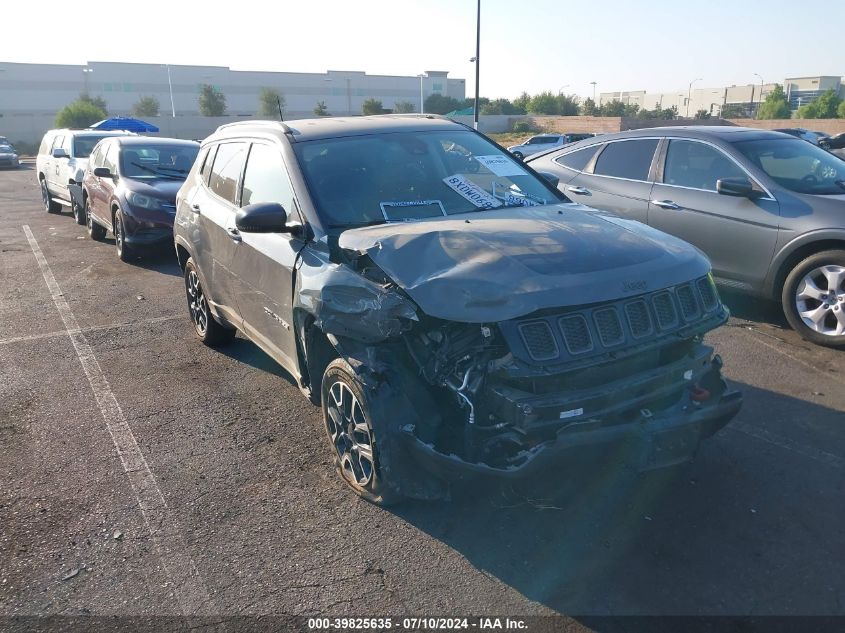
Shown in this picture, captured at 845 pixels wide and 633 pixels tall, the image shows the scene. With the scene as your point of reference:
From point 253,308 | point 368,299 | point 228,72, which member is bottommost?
point 253,308

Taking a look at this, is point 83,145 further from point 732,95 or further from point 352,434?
point 732,95

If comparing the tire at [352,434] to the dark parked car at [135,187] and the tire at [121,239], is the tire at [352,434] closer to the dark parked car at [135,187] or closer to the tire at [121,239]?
the dark parked car at [135,187]

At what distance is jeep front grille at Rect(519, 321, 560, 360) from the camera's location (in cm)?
295

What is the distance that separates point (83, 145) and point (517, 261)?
13.8 meters

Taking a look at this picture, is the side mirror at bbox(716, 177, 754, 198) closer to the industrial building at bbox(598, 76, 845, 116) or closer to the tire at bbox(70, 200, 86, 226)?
the tire at bbox(70, 200, 86, 226)

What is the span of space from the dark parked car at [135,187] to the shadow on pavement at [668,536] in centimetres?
766

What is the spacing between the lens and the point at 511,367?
2928 millimetres

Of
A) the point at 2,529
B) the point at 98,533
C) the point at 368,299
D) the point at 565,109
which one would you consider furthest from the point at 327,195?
the point at 565,109

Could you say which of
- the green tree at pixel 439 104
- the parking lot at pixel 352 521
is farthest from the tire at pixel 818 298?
the green tree at pixel 439 104

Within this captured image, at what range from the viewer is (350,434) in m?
3.67

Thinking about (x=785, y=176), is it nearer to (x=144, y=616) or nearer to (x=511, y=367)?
(x=511, y=367)

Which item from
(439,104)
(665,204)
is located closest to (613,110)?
(439,104)

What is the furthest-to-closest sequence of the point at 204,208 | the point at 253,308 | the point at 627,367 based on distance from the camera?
Answer: the point at 204,208, the point at 253,308, the point at 627,367

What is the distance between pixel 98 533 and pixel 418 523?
63.3 inches
